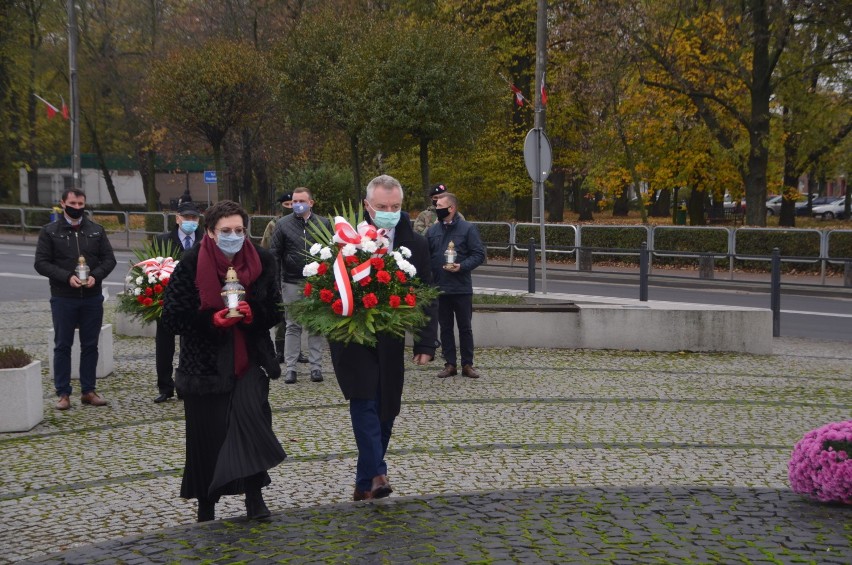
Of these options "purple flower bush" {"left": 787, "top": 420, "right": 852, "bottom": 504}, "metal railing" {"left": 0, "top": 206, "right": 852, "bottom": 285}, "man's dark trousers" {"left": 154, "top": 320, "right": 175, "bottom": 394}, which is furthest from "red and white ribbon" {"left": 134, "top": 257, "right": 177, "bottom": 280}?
"metal railing" {"left": 0, "top": 206, "right": 852, "bottom": 285}

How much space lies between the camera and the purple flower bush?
6227mm

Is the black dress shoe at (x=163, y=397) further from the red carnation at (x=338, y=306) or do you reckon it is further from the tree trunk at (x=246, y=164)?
the tree trunk at (x=246, y=164)

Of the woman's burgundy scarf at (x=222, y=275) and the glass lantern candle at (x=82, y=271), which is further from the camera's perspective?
the glass lantern candle at (x=82, y=271)

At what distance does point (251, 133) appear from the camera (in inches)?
1833

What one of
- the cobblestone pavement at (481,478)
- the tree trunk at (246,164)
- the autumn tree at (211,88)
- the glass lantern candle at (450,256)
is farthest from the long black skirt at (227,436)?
the tree trunk at (246,164)

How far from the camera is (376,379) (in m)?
6.53

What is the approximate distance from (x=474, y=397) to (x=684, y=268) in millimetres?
16872

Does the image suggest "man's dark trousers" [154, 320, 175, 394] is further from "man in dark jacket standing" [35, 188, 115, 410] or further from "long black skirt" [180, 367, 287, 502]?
"long black skirt" [180, 367, 287, 502]

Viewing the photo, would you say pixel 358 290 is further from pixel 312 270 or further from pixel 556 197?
pixel 556 197

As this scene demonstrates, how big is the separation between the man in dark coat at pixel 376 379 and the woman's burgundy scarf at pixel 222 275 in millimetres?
683

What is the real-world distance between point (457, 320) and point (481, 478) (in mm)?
4439

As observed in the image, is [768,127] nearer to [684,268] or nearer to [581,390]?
[684,268]

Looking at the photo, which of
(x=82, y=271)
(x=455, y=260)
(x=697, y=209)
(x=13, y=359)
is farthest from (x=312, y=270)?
(x=697, y=209)

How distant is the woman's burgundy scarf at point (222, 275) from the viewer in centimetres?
589
